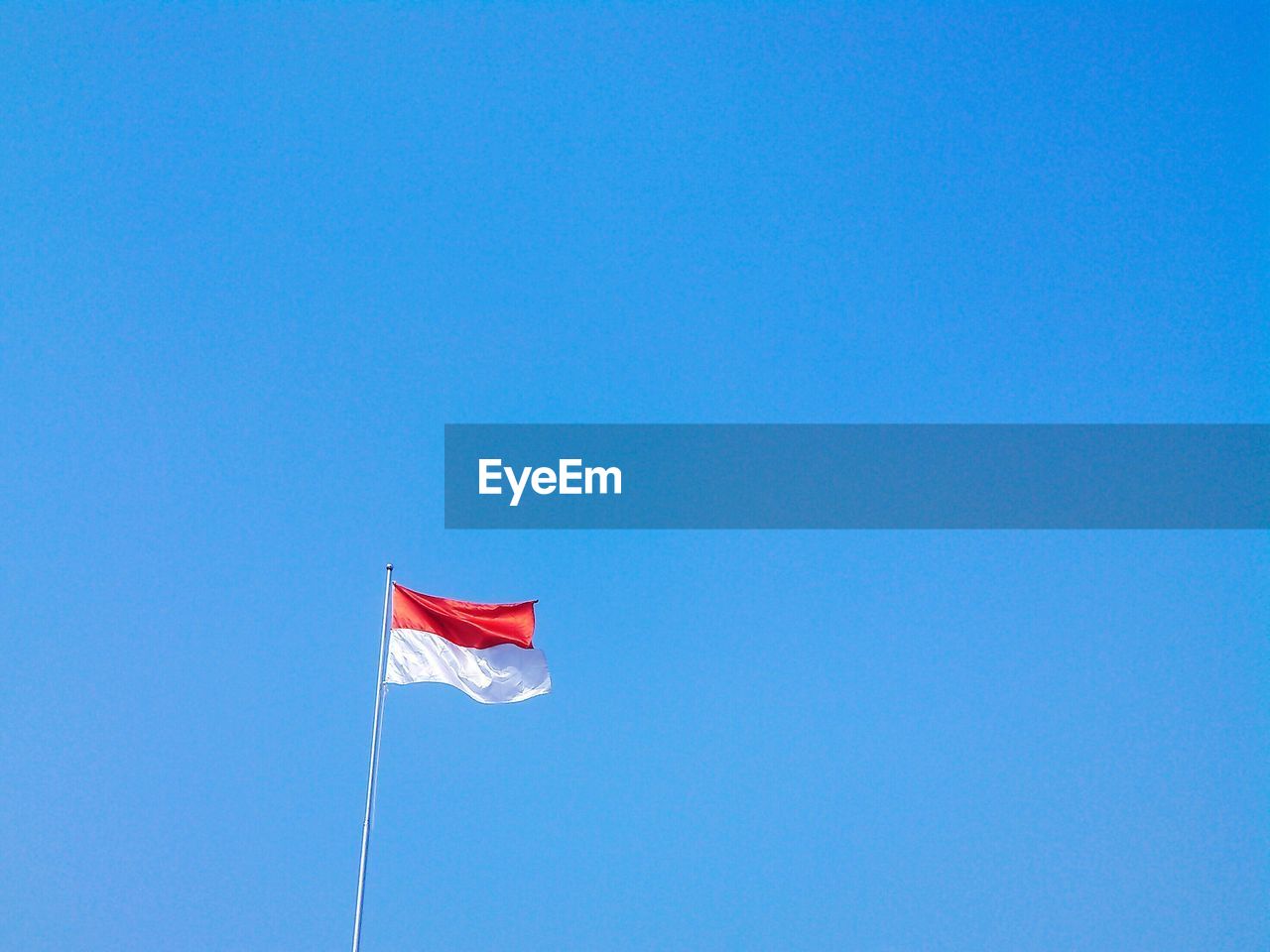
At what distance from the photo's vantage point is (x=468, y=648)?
185 feet

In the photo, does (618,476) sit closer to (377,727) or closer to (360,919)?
(377,727)

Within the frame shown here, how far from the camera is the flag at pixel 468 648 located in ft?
183

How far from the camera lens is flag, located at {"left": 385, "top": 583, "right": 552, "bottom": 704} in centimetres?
5591

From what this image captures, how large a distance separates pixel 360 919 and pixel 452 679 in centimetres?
707

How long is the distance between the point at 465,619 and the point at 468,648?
0.86 m

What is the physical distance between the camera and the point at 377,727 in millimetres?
55188

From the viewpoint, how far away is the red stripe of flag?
55938 mm

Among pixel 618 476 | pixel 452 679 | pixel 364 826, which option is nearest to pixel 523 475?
pixel 618 476

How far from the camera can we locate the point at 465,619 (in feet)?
186

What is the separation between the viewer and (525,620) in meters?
57.3

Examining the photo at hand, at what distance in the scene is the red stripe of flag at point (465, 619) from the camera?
55.9m

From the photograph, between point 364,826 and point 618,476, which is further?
point 618,476

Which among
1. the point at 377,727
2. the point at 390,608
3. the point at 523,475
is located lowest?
the point at 377,727

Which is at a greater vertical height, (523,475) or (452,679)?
(523,475)
